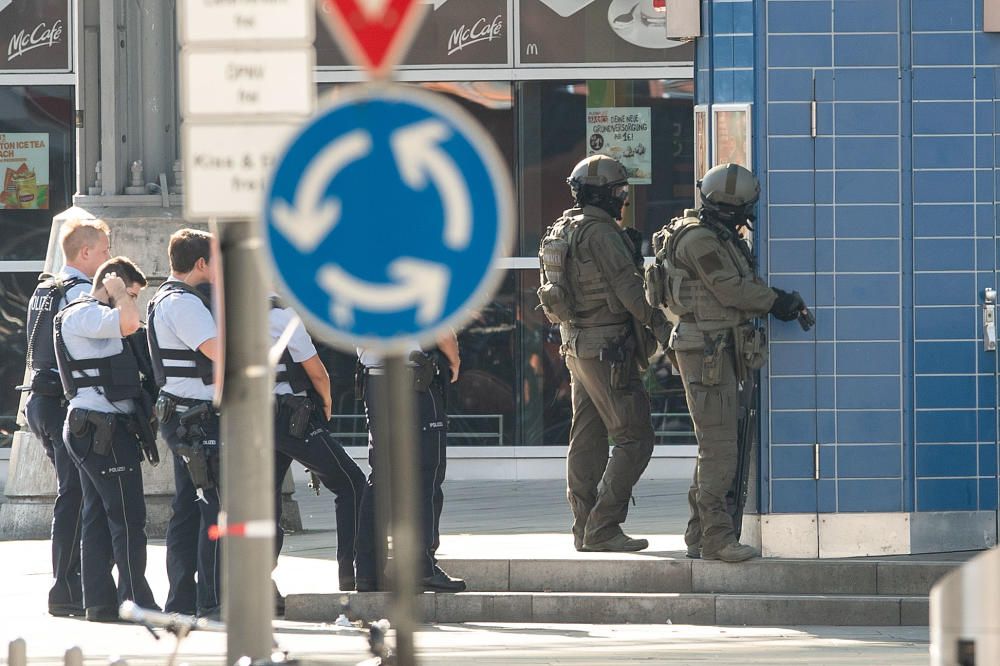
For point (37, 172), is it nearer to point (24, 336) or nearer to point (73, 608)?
point (24, 336)

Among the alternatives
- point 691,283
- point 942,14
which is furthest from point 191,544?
point 942,14

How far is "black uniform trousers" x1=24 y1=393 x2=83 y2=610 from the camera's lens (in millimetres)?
9852

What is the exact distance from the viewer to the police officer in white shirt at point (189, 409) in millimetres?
9156

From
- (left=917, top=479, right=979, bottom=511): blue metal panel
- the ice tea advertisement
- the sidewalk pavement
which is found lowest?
the sidewalk pavement

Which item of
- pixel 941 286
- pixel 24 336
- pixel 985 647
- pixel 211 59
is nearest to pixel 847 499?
pixel 941 286

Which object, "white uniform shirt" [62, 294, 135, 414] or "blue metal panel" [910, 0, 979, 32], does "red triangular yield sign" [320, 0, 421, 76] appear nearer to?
"white uniform shirt" [62, 294, 135, 414]

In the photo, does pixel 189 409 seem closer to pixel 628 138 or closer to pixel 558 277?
pixel 558 277

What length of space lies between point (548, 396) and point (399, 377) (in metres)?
11.3

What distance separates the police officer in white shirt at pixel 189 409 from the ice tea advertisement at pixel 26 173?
6987 mm

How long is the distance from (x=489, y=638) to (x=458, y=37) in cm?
789

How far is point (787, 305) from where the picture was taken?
9656 millimetres

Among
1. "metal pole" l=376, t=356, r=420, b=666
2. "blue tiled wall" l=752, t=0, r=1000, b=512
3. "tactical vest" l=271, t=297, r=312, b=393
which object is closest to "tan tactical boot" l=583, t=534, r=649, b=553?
"blue tiled wall" l=752, t=0, r=1000, b=512

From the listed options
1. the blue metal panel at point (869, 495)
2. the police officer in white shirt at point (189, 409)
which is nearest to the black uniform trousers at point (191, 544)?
the police officer in white shirt at point (189, 409)

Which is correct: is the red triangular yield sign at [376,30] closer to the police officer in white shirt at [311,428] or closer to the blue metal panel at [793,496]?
the police officer in white shirt at [311,428]
